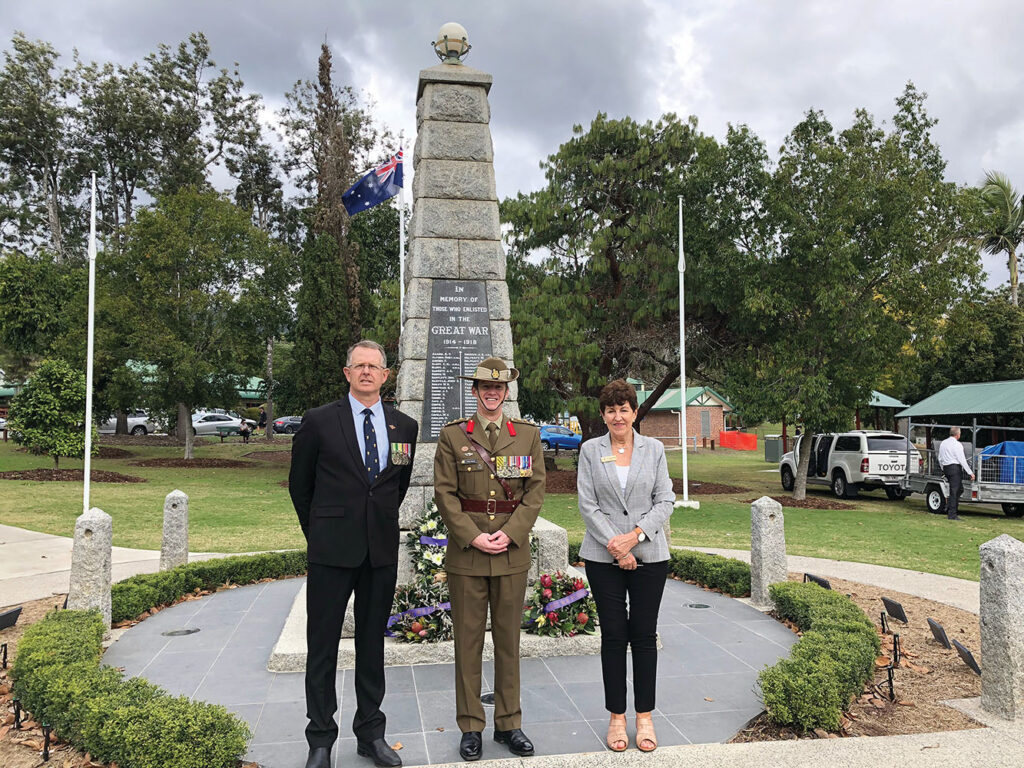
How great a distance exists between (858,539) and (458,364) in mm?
8981

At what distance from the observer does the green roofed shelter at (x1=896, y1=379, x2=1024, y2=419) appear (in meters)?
18.4

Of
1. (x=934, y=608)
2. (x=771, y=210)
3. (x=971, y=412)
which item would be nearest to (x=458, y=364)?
(x=934, y=608)

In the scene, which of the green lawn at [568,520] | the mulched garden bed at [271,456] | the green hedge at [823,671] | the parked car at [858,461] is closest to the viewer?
the green hedge at [823,671]

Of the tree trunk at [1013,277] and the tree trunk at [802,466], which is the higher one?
the tree trunk at [1013,277]

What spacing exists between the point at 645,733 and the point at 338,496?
1.95m

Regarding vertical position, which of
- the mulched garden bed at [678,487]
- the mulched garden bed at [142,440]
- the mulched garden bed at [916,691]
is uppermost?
the mulched garden bed at [142,440]

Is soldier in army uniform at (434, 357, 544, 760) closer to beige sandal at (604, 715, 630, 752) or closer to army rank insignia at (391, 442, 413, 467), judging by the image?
army rank insignia at (391, 442, 413, 467)

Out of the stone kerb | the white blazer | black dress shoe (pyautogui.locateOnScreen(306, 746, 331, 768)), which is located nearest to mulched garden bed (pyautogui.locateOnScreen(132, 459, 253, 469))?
black dress shoe (pyautogui.locateOnScreen(306, 746, 331, 768))

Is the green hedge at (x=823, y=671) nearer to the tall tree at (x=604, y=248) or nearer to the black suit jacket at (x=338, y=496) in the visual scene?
the black suit jacket at (x=338, y=496)

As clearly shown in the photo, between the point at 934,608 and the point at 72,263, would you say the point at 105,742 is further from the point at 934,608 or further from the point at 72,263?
the point at 72,263

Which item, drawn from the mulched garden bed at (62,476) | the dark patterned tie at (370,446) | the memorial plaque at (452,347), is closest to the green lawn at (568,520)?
the mulched garden bed at (62,476)

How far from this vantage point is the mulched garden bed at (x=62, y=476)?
1905 cm

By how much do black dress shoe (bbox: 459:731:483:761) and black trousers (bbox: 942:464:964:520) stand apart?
14.7m

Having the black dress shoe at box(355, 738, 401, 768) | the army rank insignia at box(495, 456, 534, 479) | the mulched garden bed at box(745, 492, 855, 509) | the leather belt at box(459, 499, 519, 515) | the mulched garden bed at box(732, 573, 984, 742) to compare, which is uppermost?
the army rank insignia at box(495, 456, 534, 479)
